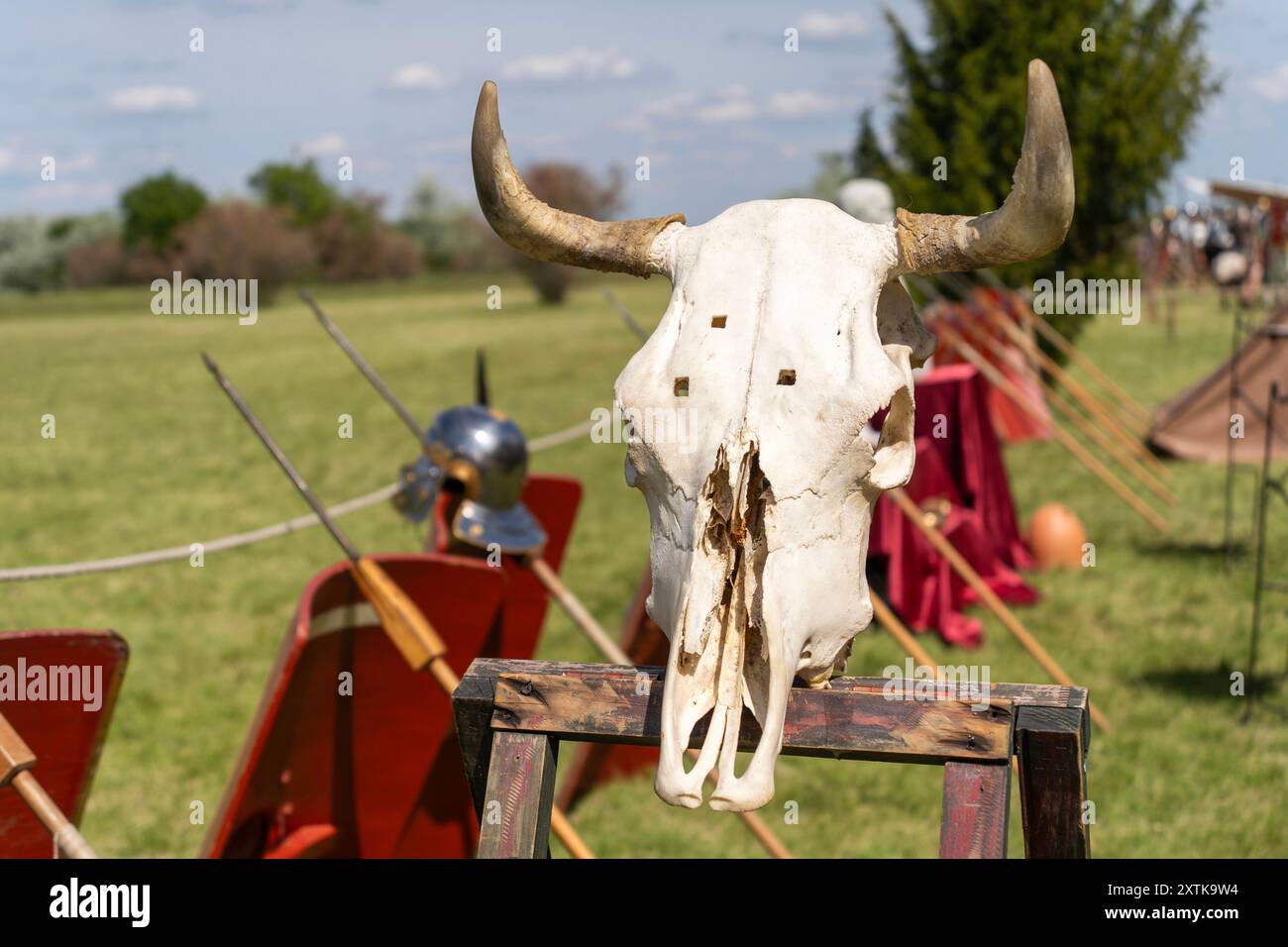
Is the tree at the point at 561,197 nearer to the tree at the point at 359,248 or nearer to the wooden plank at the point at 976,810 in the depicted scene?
the tree at the point at 359,248

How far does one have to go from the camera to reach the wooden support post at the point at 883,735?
2592 millimetres

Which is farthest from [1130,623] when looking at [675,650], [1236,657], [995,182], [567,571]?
[995,182]

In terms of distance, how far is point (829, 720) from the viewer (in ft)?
8.79

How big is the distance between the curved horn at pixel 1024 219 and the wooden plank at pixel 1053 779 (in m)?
0.90

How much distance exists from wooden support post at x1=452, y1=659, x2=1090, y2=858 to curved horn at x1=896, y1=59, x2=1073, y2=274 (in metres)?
0.86

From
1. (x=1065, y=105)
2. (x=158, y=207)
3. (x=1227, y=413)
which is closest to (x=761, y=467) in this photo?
(x=1227, y=413)

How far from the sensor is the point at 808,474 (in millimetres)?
2635

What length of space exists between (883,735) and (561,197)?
42487mm
